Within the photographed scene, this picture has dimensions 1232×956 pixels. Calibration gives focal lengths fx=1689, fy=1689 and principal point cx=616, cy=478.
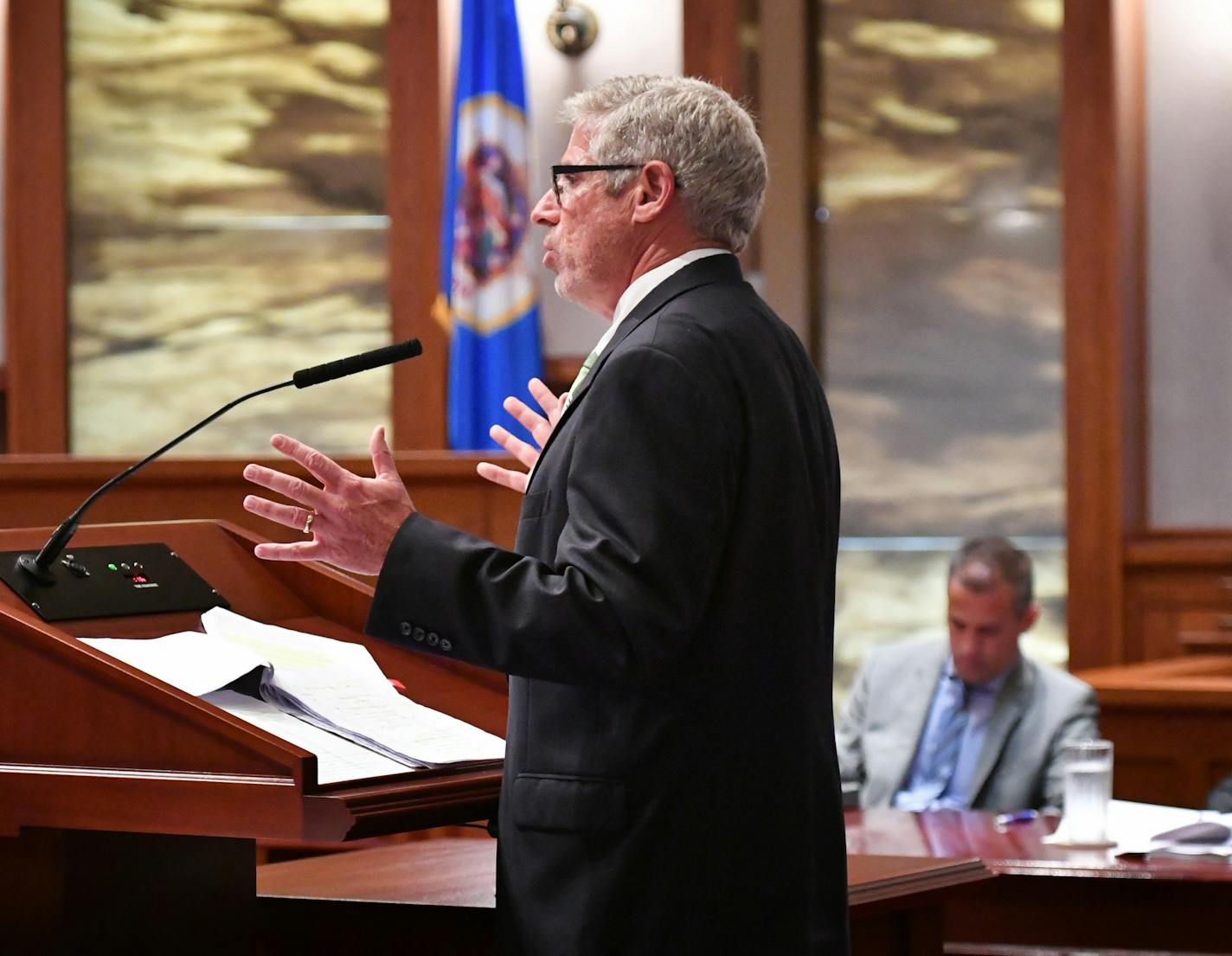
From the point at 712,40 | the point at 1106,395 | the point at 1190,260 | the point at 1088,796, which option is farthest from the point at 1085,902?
the point at 712,40

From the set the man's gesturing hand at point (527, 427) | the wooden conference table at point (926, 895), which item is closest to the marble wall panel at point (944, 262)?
the wooden conference table at point (926, 895)

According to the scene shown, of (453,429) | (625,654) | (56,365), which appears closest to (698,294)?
(625,654)

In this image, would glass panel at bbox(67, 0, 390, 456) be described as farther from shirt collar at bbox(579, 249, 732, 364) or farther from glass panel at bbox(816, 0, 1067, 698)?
shirt collar at bbox(579, 249, 732, 364)

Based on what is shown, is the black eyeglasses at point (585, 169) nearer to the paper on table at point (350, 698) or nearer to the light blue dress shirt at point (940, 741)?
the paper on table at point (350, 698)

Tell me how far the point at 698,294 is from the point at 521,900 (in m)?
0.66

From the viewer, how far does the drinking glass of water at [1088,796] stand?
3178 mm

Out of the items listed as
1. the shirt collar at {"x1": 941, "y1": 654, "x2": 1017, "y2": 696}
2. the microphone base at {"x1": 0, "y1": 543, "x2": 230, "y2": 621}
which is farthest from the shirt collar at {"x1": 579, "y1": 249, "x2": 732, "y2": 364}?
the shirt collar at {"x1": 941, "y1": 654, "x2": 1017, "y2": 696}

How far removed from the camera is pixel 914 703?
14.4 feet

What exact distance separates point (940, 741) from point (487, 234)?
3.30 meters

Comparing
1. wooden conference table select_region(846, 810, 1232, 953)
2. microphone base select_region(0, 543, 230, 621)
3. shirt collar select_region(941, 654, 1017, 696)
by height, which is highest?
microphone base select_region(0, 543, 230, 621)

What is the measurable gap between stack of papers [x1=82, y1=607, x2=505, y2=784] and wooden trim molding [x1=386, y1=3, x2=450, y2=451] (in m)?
5.34

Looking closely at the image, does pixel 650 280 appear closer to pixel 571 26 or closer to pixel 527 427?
pixel 527 427

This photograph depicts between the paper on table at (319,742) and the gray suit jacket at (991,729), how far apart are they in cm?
267

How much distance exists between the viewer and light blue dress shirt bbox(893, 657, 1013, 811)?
421 centimetres
